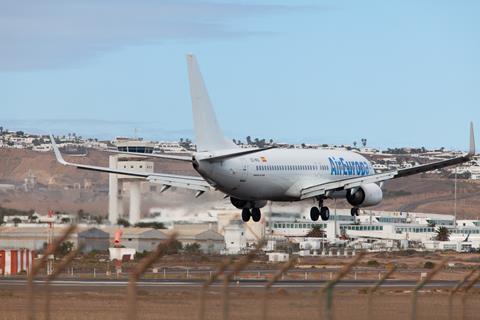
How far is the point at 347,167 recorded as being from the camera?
3563 inches

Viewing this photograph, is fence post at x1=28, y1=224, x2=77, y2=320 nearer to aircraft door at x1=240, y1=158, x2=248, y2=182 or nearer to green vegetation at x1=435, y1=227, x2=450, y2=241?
aircraft door at x1=240, y1=158, x2=248, y2=182

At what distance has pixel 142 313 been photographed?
1762 inches

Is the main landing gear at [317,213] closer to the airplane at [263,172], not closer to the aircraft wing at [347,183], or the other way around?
the airplane at [263,172]

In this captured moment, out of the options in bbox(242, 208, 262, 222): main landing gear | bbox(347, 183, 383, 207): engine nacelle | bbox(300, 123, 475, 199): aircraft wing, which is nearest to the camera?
bbox(242, 208, 262, 222): main landing gear

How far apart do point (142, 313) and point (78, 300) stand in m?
6.81

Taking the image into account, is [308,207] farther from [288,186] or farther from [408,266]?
[408,266]

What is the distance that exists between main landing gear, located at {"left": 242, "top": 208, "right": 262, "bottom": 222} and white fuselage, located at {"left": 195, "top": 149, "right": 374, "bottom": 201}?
2.62ft

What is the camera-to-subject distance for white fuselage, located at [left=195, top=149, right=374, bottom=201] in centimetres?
7594

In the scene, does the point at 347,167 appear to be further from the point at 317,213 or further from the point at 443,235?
the point at 443,235

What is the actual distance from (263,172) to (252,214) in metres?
3.19

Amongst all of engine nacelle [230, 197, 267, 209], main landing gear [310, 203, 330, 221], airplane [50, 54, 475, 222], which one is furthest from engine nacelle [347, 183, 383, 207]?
engine nacelle [230, 197, 267, 209]

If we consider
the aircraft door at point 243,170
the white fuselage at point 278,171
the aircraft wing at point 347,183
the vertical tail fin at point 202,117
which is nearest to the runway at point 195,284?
the white fuselage at point 278,171

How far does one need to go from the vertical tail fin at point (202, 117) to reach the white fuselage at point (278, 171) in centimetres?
193

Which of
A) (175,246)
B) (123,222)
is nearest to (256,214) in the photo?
(175,246)
